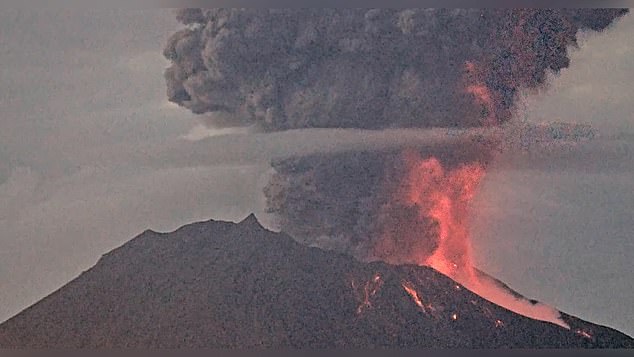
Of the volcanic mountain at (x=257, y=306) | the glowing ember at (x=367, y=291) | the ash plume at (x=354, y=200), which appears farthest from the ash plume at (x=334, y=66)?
the glowing ember at (x=367, y=291)

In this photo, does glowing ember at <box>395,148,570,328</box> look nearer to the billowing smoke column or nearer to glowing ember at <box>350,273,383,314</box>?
the billowing smoke column

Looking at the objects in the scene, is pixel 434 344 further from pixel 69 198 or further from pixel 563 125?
pixel 69 198

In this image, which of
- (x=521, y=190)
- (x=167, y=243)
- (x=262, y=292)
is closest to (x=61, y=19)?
(x=167, y=243)

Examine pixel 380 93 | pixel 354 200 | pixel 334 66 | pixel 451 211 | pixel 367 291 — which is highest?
pixel 334 66

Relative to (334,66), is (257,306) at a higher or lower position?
lower

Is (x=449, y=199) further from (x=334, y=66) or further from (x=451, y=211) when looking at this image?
(x=334, y=66)

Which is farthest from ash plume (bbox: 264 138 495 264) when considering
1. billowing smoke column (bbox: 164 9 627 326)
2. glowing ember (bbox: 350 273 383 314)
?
glowing ember (bbox: 350 273 383 314)

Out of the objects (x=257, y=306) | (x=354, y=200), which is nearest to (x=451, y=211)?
(x=354, y=200)
